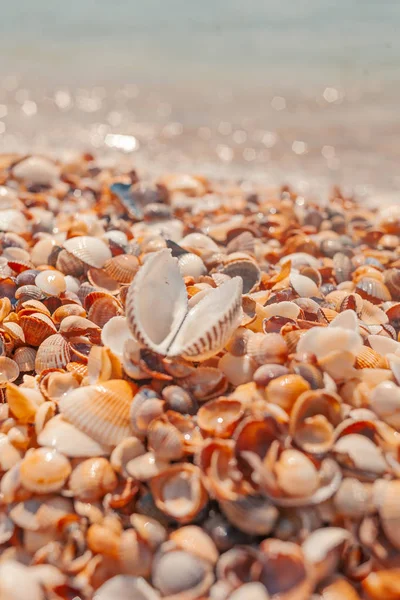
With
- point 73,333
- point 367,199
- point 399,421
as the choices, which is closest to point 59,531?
point 73,333

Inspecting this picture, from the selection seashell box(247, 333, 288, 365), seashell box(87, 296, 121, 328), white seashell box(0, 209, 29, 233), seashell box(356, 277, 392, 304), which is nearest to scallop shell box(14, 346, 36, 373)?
seashell box(87, 296, 121, 328)

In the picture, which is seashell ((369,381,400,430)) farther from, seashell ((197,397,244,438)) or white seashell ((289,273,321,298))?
white seashell ((289,273,321,298))

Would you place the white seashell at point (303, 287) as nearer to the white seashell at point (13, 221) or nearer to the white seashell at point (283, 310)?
the white seashell at point (283, 310)

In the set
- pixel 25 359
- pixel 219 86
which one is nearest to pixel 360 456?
pixel 25 359


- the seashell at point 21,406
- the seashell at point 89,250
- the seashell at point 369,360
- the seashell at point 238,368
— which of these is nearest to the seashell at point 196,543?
the seashell at point 238,368

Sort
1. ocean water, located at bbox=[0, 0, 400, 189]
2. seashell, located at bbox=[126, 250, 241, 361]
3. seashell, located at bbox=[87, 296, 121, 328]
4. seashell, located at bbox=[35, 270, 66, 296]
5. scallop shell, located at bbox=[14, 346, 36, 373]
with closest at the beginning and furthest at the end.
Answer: seashell, located at bbox=[126, 250, 241, 361]
scallop shell, located at bbox=[14, 346, 36, 373]
seashell, located at bbox=[87, 296, 121, 328]
seashell, located at bbox=[35, 270, 66, 296]
ocean water, located at bbox=[0, 0, 400, 189]

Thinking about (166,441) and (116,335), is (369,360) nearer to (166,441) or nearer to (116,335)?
(166,441)
